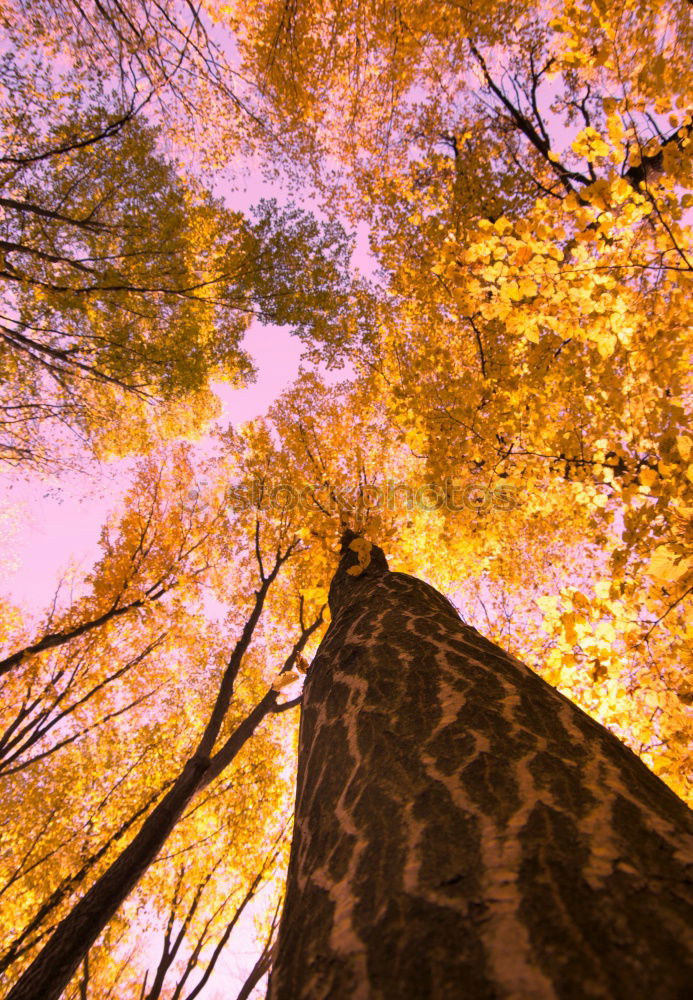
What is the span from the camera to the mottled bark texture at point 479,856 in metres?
0.64

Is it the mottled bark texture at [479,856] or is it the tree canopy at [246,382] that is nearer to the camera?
the mottled bark texture at [479,856]

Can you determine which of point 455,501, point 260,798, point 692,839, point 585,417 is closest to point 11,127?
point 455,501

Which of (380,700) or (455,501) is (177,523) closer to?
(455,501)

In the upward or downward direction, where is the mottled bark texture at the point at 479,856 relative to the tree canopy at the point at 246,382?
downward

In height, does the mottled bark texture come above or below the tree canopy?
below

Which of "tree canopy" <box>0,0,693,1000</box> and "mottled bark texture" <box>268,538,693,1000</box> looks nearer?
"mottled bark texture" <box>268,538,693,1000</box>

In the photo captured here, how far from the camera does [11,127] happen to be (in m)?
7.54

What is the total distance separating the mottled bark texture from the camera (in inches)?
25.2

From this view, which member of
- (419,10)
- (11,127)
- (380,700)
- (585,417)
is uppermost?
(419,10)

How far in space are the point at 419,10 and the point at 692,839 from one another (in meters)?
11.7

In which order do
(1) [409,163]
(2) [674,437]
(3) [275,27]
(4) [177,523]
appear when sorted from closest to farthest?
(2) [674,437] < (3) [275,27] < (1) [409,163] < (4) [177,523]

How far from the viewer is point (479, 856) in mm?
Answer: 861

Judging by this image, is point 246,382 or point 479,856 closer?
point 479,856

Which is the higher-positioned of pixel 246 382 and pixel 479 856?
pixel 246 382
